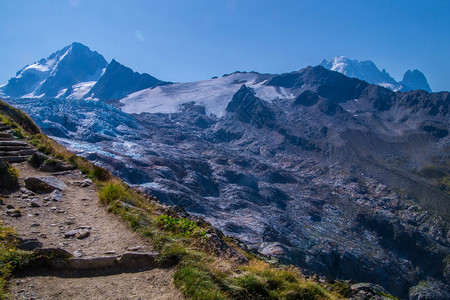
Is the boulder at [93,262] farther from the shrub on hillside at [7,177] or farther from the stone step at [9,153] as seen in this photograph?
the stone step at [9,153]

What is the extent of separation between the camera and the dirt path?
5.05 m

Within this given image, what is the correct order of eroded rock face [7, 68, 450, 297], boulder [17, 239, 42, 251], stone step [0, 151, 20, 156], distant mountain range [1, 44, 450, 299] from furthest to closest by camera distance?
eroded rock face [7, 68, 450, 297], distant mountain range [1, 44, 450, 299], stone step [0, 151, 20, 156], boulder [17, 239, 42, 251]

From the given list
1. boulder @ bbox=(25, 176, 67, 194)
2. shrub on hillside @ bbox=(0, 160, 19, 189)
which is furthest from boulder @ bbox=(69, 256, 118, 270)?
shrub on hillside @ bbox=(0, 160, 19, 189)

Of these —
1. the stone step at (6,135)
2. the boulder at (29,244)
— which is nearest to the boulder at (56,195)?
the boulder at (29,244)

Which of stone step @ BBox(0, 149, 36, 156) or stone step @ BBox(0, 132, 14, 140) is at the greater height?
stone step @ BBox(0, 132, 14, 140)

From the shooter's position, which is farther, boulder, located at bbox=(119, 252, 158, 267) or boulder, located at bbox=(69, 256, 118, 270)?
boulder, located at bbox=(119, 252, 158, 267)

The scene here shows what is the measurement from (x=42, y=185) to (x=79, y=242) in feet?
14.6

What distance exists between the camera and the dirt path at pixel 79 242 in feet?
16.6

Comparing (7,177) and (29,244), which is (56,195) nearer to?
(7,177)

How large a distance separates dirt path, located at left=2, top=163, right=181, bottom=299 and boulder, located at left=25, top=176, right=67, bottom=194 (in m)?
0.24

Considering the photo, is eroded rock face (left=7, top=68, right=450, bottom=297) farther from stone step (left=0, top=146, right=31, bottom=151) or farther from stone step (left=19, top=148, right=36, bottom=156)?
stone step (left=0, top=146, right=31, bottom=151)

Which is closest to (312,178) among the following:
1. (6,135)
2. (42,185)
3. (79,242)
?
(6,135)

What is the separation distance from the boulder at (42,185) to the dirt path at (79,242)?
0.24 meters

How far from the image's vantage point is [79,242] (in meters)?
6.72
